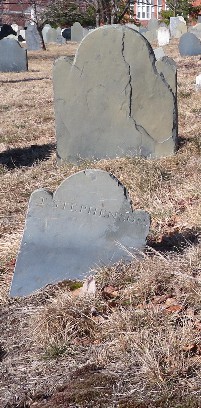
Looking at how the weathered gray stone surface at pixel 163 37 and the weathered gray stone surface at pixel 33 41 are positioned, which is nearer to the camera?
the weathered gray stone surface at pixel 163 37

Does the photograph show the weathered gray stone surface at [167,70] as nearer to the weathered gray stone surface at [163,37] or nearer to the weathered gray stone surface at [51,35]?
the weathered gray stone surface at [163,37]

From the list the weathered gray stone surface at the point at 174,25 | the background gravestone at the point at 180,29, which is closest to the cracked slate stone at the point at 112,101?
the background gravestone at the point at 180,29

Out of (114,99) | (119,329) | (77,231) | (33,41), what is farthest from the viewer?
(33,41)

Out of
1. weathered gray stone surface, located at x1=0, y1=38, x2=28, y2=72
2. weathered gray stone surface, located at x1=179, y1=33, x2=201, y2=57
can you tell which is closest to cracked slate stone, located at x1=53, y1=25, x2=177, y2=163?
weathered gray stone surface, located at x1=0, y1=38, x2=28, y2=72

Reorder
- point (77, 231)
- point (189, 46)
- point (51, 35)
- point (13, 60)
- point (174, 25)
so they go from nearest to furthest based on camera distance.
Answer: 1. point (77, 231)
2. point (13, 60)
3. point (189, 46)
4. point (174, 25)
5. point (51, 35)

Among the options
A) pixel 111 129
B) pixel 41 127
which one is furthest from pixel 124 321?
pixel 41 127

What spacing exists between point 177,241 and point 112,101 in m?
3.01

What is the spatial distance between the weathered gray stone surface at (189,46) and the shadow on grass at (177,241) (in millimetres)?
16447

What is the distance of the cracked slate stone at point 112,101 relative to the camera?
711cm

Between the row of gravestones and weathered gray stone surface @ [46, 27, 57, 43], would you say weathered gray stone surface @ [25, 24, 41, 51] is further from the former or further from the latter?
the row of gravestones

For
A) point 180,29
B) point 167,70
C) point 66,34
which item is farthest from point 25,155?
point 66,34

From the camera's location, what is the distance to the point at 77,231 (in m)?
4.26

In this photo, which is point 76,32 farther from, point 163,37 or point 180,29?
point 163,37

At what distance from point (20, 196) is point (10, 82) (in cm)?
1066
